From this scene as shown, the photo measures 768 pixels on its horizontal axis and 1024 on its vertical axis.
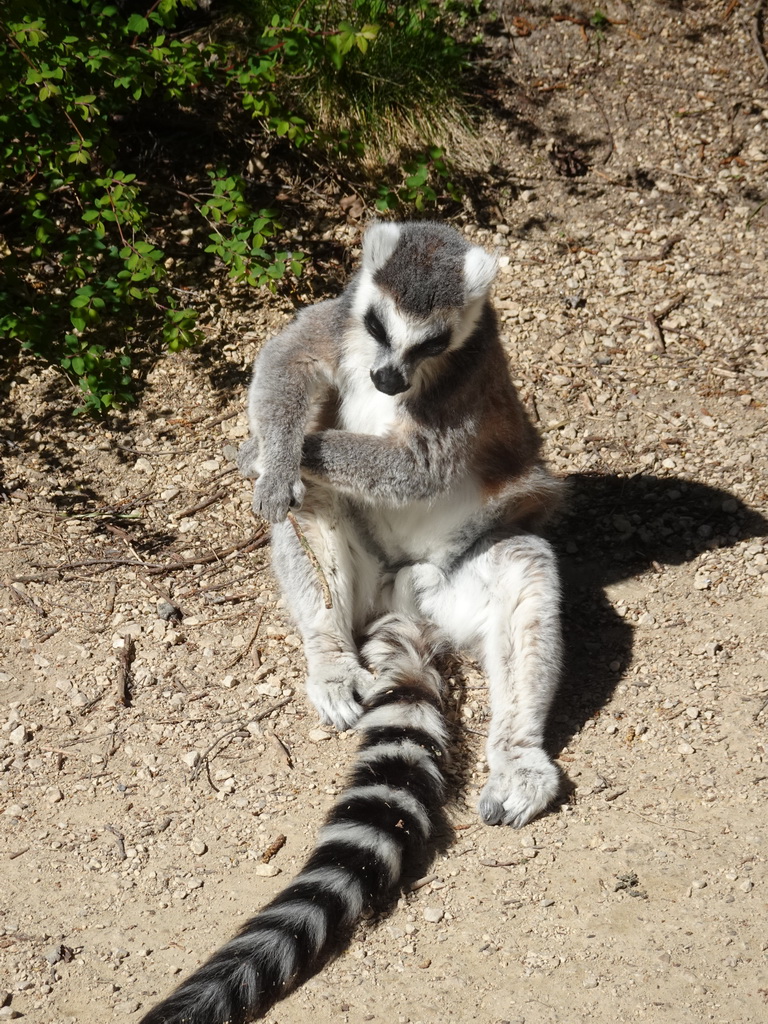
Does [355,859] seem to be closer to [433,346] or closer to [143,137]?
[433,346]

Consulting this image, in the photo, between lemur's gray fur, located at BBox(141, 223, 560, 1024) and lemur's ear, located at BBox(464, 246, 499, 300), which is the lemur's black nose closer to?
lemur's gray fur, located at BBox(141, 223, 560, 1024)

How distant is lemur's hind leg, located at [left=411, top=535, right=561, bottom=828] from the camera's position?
3473mm

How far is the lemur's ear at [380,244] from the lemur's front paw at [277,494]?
2.82ft

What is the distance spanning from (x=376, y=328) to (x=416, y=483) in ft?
2.05

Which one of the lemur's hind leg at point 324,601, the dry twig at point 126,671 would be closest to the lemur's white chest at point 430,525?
the lemur's hind leg at point 324,601

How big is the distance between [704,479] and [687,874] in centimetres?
236

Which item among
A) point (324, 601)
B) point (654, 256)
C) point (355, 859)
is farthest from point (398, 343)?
point (654, 256)

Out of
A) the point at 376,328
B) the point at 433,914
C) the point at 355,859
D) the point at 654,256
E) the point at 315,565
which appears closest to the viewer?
the point at 355,859

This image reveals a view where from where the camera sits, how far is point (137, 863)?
3322 mm

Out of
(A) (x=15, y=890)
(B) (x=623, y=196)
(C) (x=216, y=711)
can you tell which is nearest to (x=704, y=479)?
(B) (x=623, y=196)

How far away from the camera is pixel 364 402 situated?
3.96 m

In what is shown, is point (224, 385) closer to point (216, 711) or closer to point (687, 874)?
point (216, 711)

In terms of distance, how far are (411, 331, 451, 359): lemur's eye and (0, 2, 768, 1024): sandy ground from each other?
1.44 metres

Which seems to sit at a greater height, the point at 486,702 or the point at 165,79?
the point at 165,79
